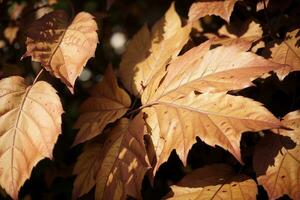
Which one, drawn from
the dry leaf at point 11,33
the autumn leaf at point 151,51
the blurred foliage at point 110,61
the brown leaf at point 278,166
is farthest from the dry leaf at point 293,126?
the dry leaf at point 11,33

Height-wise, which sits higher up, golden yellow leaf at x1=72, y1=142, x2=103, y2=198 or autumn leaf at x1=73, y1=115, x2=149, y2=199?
autumn leaf at x1=73, y1=115, x2=149, y2=199

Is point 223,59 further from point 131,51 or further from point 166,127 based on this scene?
point 131,51

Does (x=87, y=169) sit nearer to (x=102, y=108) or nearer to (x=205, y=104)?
(x=102, y=108)

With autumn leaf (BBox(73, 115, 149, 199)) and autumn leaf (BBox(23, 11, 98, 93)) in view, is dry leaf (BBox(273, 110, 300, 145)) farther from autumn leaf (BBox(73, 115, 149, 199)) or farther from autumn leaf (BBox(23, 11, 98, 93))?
autumn leaf (BBox(23, 11, 98, 93))

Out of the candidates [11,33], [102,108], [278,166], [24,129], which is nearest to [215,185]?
[278,166]

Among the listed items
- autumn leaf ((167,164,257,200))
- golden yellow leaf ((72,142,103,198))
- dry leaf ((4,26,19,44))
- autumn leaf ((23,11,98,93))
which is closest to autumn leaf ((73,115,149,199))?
golden yellow leaf ((72,142,103,198))

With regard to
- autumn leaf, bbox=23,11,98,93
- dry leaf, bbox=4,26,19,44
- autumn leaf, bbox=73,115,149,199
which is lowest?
autumn leaf, bbox=73,115,149,199
